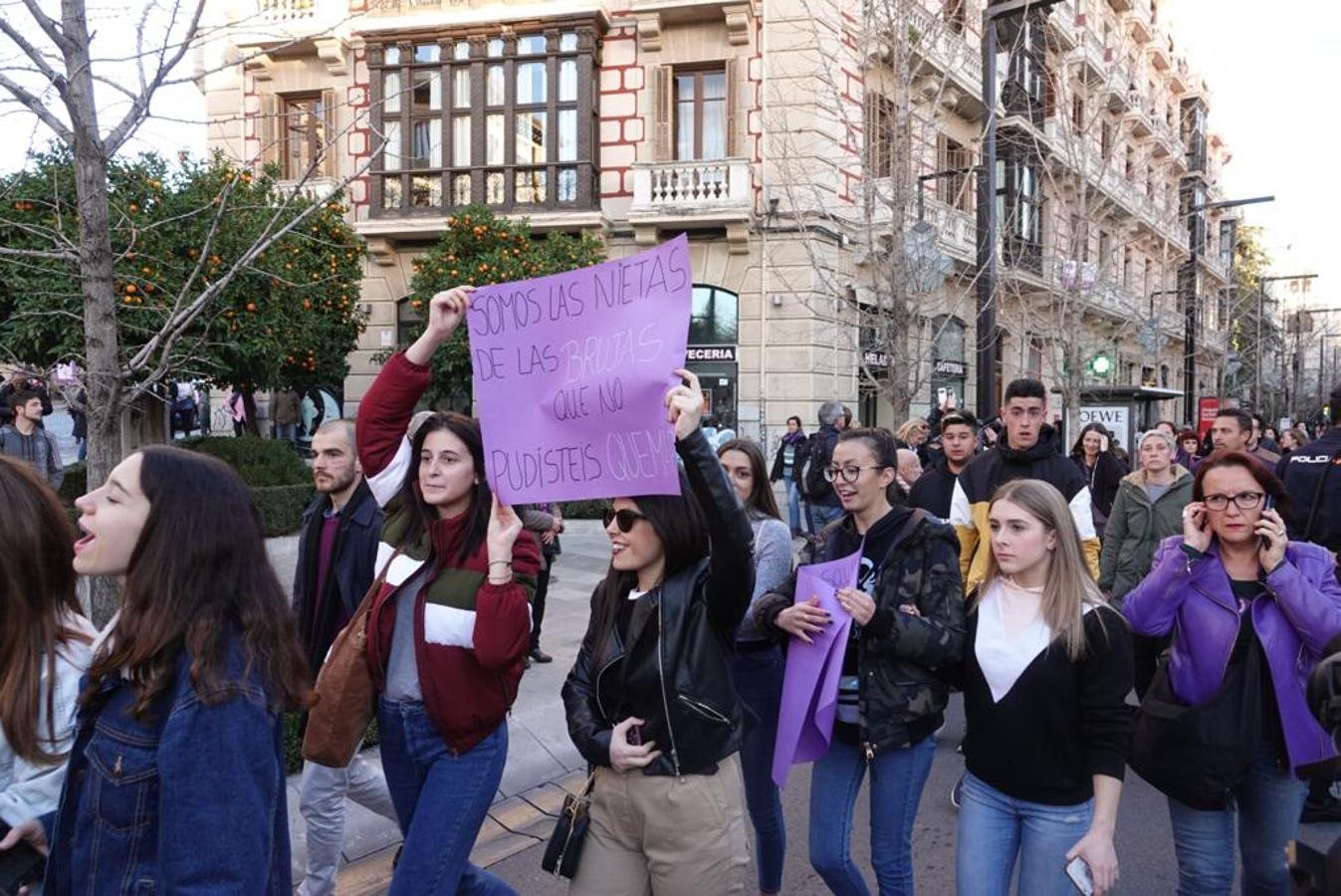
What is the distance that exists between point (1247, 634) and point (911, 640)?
104 centimetres

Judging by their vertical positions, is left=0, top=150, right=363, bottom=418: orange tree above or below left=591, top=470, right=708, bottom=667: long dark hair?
above

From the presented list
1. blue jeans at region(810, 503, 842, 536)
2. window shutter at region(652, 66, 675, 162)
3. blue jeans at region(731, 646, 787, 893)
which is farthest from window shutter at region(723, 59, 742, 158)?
blue jeans at region(731, 646, 787, 893)

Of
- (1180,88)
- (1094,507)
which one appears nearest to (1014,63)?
(1094,507)

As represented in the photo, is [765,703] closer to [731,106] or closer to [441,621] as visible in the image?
[441,621]

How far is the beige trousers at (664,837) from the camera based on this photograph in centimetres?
262

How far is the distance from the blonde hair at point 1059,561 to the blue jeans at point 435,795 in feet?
5.60

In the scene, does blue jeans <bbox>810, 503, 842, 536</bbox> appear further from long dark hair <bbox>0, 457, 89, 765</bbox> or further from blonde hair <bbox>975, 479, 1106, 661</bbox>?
long dark hair <bbox>0, 457, 89, 765</bbox>

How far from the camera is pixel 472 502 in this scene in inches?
125

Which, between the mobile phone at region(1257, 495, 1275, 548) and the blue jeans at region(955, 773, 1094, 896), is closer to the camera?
the blue jeans at region(955, 773, 1094, 896)

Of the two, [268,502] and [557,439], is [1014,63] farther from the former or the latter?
[557,439]

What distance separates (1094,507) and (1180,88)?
36005 millimetres

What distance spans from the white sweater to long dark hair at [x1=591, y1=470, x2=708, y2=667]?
4.23 ft

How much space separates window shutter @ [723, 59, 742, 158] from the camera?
60.8 ft

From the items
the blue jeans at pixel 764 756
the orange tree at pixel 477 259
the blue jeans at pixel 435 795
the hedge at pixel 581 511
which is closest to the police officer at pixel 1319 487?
the blue jeans at pixel 764 756
